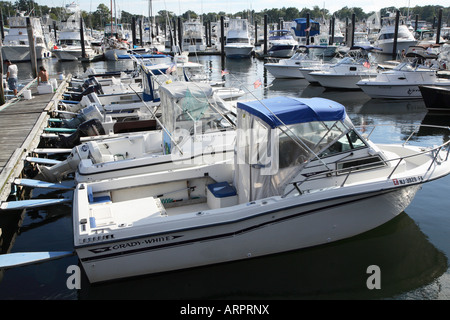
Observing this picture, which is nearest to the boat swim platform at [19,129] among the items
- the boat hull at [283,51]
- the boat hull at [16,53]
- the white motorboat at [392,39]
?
the boat hull at [16,53]

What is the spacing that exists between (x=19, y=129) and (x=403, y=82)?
55.1 ft

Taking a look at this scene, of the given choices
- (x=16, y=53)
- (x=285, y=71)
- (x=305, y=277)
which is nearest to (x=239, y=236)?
(x=305, y=277)

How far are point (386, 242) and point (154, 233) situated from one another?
4081 mm

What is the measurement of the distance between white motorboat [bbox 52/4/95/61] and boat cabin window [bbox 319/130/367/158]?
148ft

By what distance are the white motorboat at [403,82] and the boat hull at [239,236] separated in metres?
15.4

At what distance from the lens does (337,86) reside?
24000 mm

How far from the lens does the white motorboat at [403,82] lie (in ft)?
66.2

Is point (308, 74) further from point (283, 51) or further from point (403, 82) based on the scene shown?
point (283, 51)

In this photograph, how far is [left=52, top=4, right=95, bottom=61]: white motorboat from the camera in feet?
152

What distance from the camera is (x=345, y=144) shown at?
6.68m

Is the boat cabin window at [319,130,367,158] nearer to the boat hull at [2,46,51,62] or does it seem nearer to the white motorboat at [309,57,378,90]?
the white motorboat at [309,57,378,90]

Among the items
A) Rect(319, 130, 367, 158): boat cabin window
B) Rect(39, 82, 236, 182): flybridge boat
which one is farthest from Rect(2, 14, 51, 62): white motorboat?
Rect(319, 130, 367, 158): boat cabin window

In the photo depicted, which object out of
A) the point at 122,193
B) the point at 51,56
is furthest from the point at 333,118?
the point at 51,56

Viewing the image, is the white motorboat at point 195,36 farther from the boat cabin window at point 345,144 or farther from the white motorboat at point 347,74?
the boat cabin window at point 345,144
